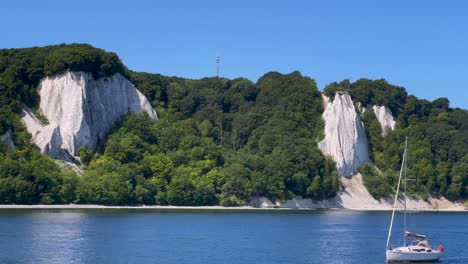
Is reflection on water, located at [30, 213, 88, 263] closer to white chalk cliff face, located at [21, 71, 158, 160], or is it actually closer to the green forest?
the green forest

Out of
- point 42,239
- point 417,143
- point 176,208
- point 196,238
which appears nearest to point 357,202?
point 417,143

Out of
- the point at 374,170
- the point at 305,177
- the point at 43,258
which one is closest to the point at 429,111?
the point at 374,170

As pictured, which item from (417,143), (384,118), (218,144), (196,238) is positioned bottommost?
(196,238)

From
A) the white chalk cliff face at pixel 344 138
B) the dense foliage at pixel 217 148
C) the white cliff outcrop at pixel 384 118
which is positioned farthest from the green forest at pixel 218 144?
the white chalk cliff face at pixel 344 138

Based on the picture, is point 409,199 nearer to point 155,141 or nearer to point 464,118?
point 464,118

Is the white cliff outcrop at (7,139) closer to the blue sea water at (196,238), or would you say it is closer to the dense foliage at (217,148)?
the dense foliage at (217,148)

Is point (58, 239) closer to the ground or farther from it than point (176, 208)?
closer to the ground

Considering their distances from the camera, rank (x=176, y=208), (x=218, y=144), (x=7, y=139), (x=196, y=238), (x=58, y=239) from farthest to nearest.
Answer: (x=218, y=144) → (x=176, y=208) → (x=7, y=139) → (x=196, y=238) → (x=58, y=239)

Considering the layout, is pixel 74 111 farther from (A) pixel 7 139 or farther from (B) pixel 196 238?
(B) pixel 196 238
